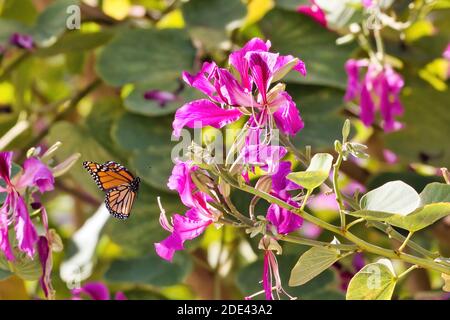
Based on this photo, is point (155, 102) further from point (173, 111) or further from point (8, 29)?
point (8, 29)

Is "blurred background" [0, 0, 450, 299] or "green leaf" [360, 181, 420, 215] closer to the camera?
"green leaf" [360, 181, 420, 215]

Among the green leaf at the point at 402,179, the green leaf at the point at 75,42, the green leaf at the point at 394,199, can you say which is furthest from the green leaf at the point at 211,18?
the green leaf at the point at 394,199

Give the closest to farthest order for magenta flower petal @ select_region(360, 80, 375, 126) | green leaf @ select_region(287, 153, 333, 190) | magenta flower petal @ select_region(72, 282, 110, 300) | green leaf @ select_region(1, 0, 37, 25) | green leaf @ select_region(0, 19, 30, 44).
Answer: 1. green leaf @ select_region(287, 153, 333, 190)
2. magenta flower petal @ select_region(72, 282, 110, 300)
3. magenta flower petal @ select_region(360, 80, 375, 126)
4. green leaf @ select_region(0, 19, 30, 44)
5. green leaf @ select_region(1, 0, 37, 25)

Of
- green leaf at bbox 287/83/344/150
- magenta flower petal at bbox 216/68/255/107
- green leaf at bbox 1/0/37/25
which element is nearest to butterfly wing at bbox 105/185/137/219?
magenta flower petal at bbox 216/68/255/107

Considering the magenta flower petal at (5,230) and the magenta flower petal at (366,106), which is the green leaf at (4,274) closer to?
the magenta flower petal at (5,230)

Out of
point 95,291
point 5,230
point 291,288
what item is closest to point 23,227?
point 5,230

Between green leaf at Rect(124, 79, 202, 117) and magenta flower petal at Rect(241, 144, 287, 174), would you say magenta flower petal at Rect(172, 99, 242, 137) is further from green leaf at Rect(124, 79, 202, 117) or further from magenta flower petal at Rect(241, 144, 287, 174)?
green leaf at Rect(124, 79, 202, 117)

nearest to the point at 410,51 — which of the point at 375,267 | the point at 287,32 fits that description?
the point at 287,32
